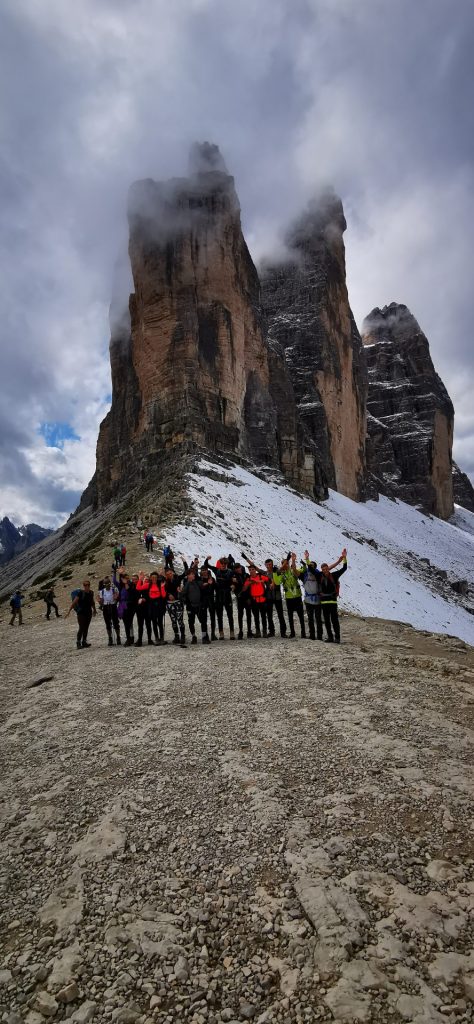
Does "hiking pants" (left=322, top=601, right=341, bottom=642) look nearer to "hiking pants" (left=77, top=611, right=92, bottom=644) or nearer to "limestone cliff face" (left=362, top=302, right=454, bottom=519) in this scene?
"hiking pants" (left=77, top=611, right=92, bottom=644)

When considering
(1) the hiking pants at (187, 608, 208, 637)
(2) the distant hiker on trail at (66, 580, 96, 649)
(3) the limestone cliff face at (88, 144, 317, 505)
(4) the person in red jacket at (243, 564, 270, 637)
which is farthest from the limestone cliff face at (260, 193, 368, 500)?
(2) the distant hiker on trail at (66, 580, 96, 649)

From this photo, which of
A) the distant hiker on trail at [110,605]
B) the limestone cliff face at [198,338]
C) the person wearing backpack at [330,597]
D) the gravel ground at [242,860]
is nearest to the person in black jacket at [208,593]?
the distant hiker on trail at [110,605]

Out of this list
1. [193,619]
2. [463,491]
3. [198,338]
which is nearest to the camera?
[193,619]

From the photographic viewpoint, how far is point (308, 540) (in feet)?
124

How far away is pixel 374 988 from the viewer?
2377mm

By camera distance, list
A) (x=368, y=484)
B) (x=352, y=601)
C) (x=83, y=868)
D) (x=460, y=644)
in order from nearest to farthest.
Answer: (x=83, y=868) < (x=460, y=644) < (x=352, y=601) < (x=368, y=484)

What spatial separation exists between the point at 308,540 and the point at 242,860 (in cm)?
3488

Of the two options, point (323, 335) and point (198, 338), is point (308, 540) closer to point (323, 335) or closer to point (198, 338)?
point (198, 338)

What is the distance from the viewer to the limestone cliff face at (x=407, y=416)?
360ft

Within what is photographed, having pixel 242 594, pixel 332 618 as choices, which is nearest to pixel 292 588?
pixel 332 618

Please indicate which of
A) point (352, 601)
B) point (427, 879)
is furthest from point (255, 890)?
point (352, 601)

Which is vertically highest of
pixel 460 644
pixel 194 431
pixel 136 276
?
pixel 136 276

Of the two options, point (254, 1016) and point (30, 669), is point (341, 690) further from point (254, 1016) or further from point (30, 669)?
point (30, 669)

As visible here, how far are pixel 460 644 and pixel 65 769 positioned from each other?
35.6 ft
